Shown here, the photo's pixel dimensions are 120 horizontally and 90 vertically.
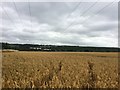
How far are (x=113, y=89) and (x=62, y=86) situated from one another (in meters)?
1.93

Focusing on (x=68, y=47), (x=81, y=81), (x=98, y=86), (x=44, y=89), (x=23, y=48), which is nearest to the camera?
(x=44, y=89)

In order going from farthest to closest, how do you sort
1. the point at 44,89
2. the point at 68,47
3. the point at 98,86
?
1. the point at 68,47
2. the point at 98,86
3. the point at 44,89

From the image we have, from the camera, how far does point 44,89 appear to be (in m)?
7.46

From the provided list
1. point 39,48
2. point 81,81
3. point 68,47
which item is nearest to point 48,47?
point 39,48

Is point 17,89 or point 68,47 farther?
point 68,47

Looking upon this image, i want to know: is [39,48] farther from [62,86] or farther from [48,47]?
[62,86]

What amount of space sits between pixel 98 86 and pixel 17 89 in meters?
2.93

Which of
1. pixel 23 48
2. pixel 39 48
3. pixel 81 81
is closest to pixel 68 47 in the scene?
pixel 39 48

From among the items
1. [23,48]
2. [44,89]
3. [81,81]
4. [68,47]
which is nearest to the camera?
[44,89]

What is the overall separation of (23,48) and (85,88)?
111m

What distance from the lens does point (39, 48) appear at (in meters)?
119

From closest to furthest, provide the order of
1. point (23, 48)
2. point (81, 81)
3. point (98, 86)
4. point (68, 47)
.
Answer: point (98, 86) < point (81, 81) < point (23, 48) < point (68, 47)

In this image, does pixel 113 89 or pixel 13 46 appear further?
pixel 13 46

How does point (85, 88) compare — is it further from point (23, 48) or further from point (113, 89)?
point (23, 48)
